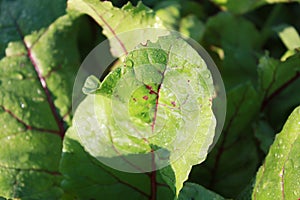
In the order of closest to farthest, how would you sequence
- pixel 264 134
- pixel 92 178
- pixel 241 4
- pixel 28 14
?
pixel 92 178 < pixel 264 134 < pixel 28 14 < pixel 241 4

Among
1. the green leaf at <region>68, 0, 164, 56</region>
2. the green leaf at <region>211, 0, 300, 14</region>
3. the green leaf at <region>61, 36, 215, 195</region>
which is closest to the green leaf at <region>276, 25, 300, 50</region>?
the green leaf at <region>211, 0, 300, 14</region>

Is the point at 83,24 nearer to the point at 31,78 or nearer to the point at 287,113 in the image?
the point at 31,78

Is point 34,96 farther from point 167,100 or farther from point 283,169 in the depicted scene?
point 283,169

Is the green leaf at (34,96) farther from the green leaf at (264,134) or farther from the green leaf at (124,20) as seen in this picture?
the green leaf at (264,134)

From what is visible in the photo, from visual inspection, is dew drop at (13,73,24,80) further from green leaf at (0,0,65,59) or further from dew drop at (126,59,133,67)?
dew drop at (126,59,133,67)

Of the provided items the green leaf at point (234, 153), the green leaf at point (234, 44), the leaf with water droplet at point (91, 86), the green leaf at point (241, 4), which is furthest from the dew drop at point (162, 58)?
the green leaf at point (241, 4)

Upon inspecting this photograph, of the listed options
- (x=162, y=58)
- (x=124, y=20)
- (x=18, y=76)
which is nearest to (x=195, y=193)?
(x=162, y=58)
